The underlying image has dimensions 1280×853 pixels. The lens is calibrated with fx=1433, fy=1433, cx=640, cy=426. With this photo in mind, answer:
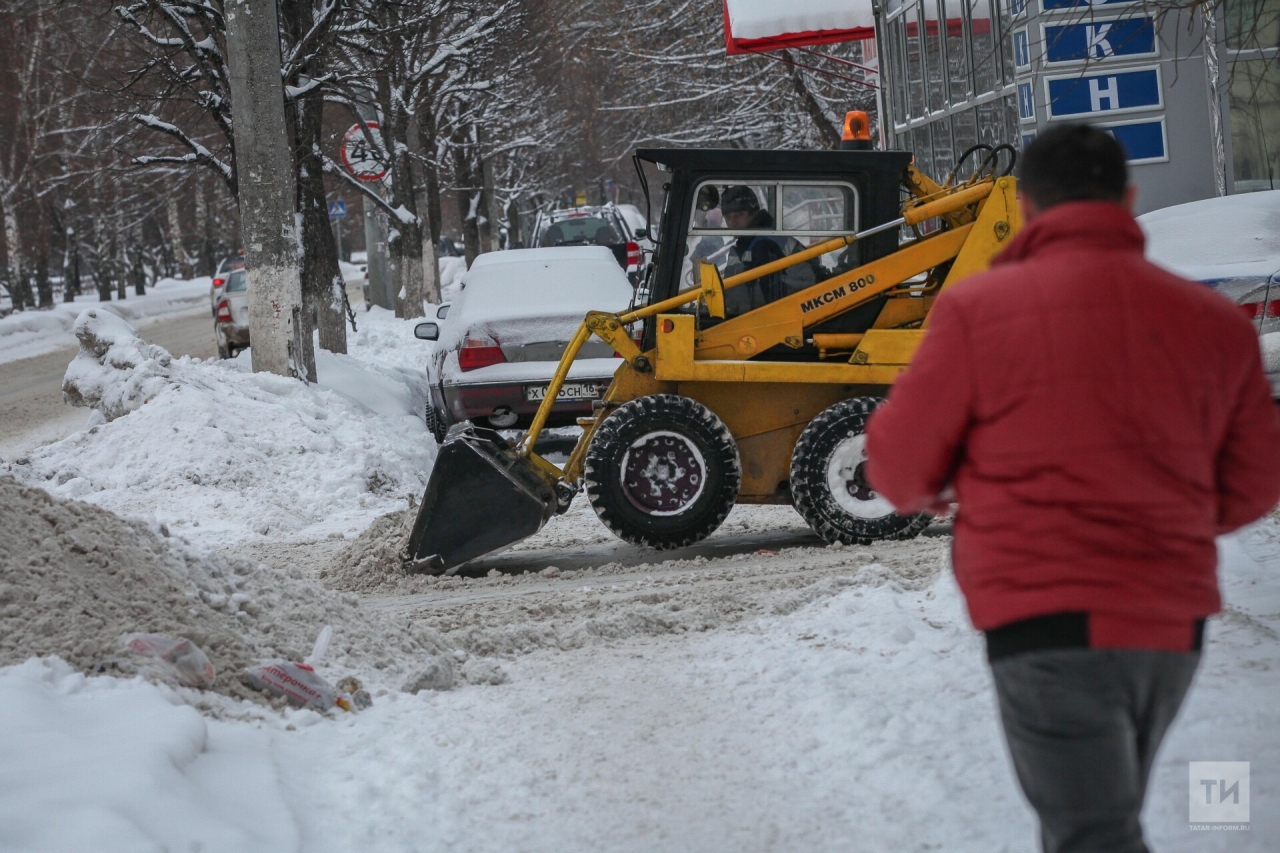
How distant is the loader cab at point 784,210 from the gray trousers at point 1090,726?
18.4ft

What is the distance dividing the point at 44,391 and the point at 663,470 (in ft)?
57.2

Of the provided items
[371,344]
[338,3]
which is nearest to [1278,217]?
[338,3]

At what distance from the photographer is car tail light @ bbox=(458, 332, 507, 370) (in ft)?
35.8

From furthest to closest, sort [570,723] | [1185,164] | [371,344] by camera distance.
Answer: [371,344], [1185,164], [570,723]

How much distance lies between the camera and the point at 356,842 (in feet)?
12.5

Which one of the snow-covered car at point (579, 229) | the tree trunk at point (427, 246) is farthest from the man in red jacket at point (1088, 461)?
the tree trunk at point (427, 246)

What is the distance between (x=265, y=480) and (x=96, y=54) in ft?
47.1

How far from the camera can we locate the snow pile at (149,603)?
4.92m

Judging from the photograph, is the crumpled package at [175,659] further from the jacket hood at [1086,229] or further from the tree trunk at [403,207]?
the tree trunk at [403,207]

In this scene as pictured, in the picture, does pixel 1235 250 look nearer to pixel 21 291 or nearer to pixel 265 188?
pixel 265 188

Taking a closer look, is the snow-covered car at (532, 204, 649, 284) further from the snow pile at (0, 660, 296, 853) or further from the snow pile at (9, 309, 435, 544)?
the snow pile at (0, 660, 296, 853)

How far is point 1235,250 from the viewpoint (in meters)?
9.37

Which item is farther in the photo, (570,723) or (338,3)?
(338,3)

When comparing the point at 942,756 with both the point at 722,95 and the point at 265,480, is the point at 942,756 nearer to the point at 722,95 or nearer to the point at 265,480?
the point at 265,480
